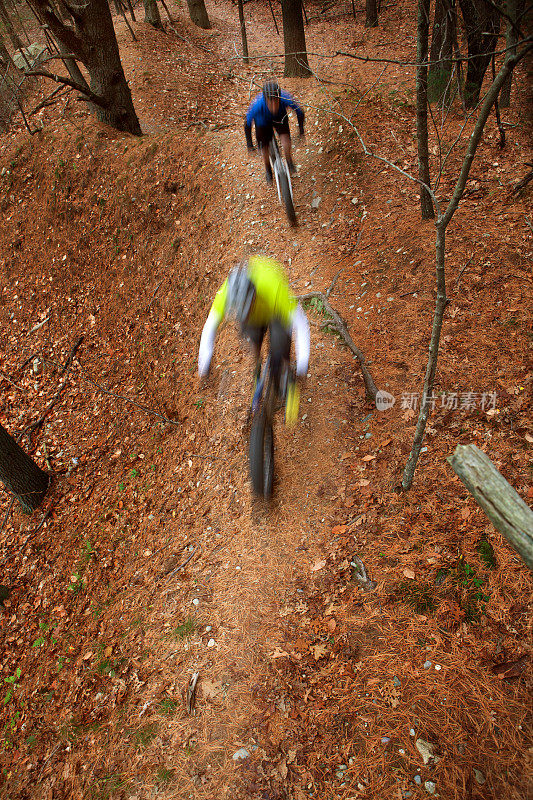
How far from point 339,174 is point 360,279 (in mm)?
2773

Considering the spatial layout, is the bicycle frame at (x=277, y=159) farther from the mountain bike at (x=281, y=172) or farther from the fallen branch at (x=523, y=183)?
the fallen branch at (x=523, y=183)

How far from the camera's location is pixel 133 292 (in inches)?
337

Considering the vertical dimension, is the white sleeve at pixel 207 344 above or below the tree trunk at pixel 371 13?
below

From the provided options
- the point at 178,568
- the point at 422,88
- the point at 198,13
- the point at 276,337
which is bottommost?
the point at 178,568

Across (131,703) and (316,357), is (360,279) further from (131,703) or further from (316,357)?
A: (131,703)

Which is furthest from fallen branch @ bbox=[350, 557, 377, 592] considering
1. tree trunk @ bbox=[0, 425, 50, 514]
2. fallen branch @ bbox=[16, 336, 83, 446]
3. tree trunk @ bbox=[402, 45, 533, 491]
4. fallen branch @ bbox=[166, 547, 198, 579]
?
→ fallen branch @ bbox=[16, 336, 83, 446]

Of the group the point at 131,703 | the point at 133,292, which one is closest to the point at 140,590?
the point at 131,703

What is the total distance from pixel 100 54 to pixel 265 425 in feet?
31.7

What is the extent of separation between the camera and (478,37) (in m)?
5.71

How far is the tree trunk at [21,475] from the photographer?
6270mm

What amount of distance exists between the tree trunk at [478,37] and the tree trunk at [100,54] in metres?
7.09

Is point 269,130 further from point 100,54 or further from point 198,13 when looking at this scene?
point 198,13

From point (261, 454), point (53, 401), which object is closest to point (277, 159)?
point (261, 454)

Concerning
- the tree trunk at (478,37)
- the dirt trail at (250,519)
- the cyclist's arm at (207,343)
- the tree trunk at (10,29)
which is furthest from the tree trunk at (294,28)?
the tree trunk at (10,29)
